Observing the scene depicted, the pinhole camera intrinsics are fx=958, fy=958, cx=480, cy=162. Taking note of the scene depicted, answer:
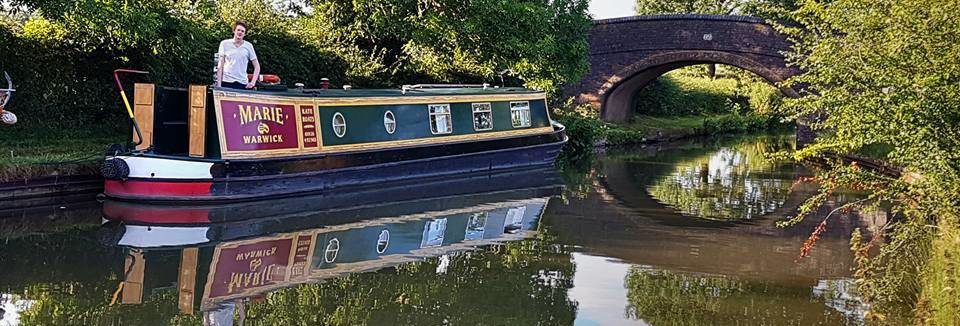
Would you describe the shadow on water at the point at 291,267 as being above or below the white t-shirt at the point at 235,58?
below

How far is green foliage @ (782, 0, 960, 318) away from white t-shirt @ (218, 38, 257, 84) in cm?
501

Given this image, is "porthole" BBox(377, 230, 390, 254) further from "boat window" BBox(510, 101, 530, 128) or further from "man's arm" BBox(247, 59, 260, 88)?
"boat window" BBox(510, 101, 530, 128)

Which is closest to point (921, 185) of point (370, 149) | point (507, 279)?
point (507, 279)

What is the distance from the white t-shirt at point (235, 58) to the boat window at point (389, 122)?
2.22 m

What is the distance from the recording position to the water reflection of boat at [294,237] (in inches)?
232

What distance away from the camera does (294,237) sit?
745cm

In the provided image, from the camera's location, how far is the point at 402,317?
203 inches

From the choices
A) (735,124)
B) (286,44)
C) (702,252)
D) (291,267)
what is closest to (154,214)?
(291,267)

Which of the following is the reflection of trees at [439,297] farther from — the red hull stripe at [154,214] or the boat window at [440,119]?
the boat window at [440,119]

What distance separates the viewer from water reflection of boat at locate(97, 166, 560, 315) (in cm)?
588

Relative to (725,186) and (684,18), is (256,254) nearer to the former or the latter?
(725,186)

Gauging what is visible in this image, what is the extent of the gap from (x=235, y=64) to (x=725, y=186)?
22.1 ft

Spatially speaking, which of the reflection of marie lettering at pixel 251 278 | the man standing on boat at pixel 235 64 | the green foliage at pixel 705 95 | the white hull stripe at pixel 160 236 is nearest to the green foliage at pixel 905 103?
the reflection of marie lettering at pixel 251 278

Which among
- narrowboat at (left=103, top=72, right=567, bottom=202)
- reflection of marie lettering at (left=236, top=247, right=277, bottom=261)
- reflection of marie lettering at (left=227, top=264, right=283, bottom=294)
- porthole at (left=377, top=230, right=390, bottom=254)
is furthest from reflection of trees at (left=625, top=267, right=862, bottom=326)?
narrowboat at (left=103, top=72, right=567, bottom=202)
